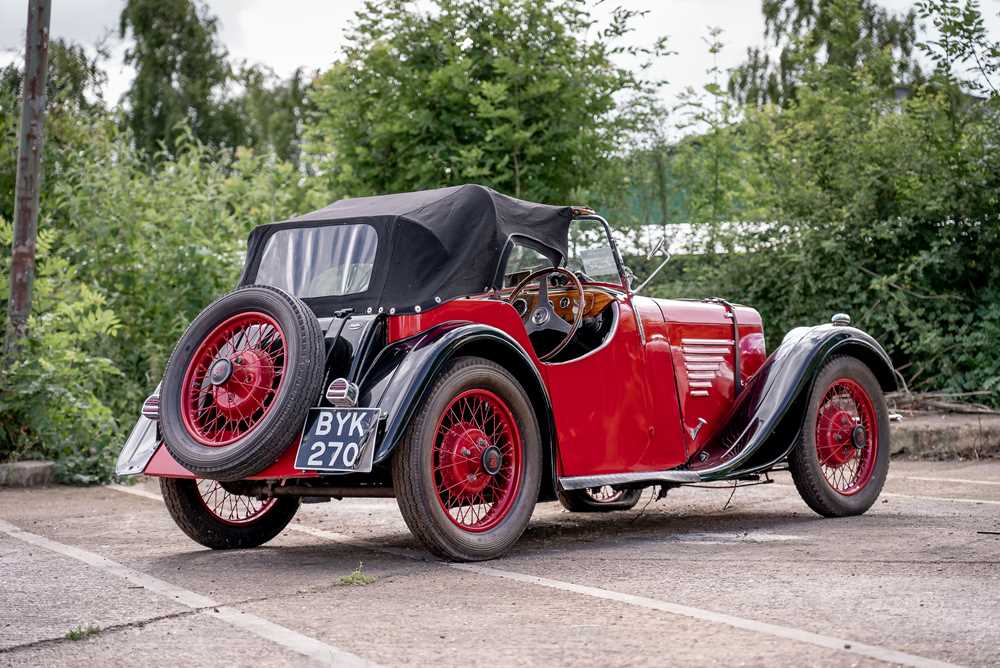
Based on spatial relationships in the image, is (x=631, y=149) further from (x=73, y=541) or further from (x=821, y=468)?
(x=73, y=541)

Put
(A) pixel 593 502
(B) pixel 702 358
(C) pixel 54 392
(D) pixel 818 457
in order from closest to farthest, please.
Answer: (D) pixel 818 457
(B) pixel 702 358
(A) pixel 593 502
(C) pixel 54 392

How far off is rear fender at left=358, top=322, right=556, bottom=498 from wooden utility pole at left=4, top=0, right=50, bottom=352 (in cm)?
538

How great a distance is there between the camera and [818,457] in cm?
734

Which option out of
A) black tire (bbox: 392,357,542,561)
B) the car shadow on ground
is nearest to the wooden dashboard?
black tire (bbox: 392,357,542,561)

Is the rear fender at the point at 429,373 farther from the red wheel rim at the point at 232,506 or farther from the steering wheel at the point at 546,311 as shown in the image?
the red wheel rim at the point at 232,506

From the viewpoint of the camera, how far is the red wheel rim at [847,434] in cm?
742

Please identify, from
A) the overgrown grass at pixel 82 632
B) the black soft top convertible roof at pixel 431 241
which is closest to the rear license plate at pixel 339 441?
the black soft top convertible roof at pixel 431 241

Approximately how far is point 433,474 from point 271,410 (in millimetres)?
760

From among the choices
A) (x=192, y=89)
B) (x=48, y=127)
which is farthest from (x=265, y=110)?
(x=48, y=127)

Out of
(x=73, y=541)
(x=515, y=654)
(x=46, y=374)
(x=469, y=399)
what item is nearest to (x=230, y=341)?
(x=469, y=399)

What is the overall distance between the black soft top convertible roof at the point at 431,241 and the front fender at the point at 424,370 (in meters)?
0.30

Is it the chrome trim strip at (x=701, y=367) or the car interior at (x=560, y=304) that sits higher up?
the car interior at (x=560, y=304)

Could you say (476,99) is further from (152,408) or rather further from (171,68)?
(171,68)

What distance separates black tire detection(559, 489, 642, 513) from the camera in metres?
7.88
